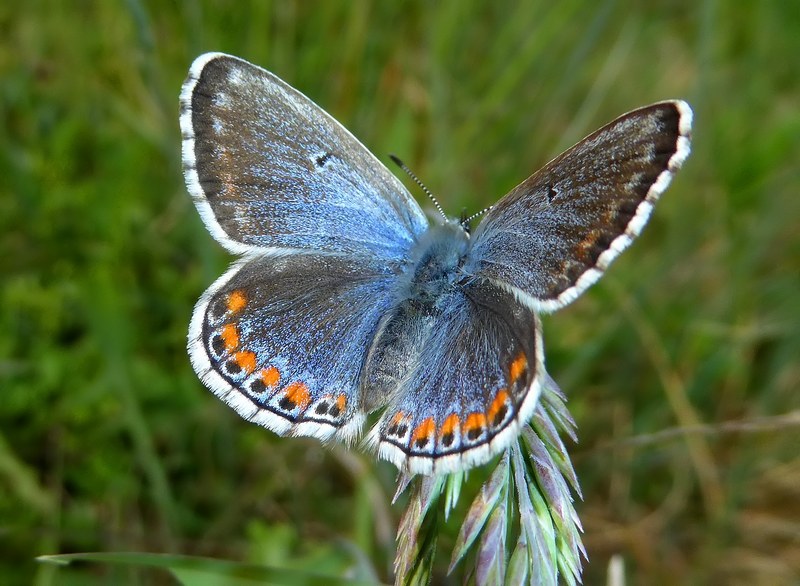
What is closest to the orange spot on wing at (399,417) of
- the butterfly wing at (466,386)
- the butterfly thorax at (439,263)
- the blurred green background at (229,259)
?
the butterfly wing at (466,386)

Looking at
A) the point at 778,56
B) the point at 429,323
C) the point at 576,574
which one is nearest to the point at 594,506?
the point at 429,323

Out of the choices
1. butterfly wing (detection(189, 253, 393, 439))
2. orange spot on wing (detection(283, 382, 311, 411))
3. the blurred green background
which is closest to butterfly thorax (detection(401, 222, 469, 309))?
butterfly wing (detection(189, 253, 393, 439))

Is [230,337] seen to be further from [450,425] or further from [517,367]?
[517,367]

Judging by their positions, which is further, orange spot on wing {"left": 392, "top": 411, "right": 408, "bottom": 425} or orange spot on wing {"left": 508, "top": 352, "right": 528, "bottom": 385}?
orange spot on wing {"left": 392, "top": 411, "right": 408, "bottom": 425}

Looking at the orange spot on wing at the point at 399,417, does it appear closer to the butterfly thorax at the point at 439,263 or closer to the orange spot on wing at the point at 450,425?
the orange spot on wing at the point at 450,425

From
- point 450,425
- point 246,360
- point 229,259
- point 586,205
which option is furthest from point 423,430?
point 229,259

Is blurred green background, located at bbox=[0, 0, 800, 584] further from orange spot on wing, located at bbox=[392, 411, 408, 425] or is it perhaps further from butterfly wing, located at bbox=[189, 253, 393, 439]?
orange spot on wing, located at bbox=[392, 411, 408, 425]

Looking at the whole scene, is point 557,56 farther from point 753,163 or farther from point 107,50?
point 107,50
